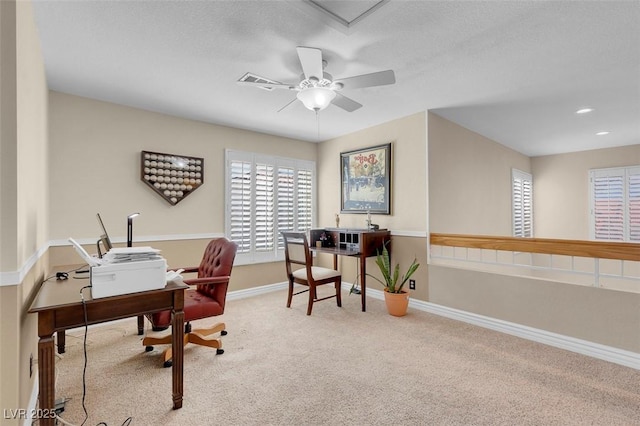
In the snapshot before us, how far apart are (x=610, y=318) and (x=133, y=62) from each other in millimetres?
4484

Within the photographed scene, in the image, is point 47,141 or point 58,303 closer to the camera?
point 58,303

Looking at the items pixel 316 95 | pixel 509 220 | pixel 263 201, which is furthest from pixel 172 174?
pixel 509 220

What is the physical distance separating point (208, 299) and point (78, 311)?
1.08 metres

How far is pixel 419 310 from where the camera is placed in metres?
3.70

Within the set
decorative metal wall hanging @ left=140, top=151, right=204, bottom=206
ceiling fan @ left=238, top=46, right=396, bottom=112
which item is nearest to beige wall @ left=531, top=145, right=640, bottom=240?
ceiling fan @ left=238, top=46, right=396, bottom=112

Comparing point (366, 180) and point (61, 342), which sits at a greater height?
point (366, 180)

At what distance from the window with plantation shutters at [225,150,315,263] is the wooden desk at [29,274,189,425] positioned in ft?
7.62

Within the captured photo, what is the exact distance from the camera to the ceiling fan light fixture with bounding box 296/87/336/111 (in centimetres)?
225

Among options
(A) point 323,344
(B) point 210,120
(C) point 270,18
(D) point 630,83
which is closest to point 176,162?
(B) point 210,120

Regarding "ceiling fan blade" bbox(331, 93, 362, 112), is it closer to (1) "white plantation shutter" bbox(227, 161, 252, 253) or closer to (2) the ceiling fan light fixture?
(2) the ceiling fan light fixture

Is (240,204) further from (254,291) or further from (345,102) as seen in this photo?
(345,102)

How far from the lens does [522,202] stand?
5875 millimetres

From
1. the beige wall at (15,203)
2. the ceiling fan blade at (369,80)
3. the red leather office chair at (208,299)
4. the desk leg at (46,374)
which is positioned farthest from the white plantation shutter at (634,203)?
the beige wall at (15,203)

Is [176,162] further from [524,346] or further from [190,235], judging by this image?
[524,346]
